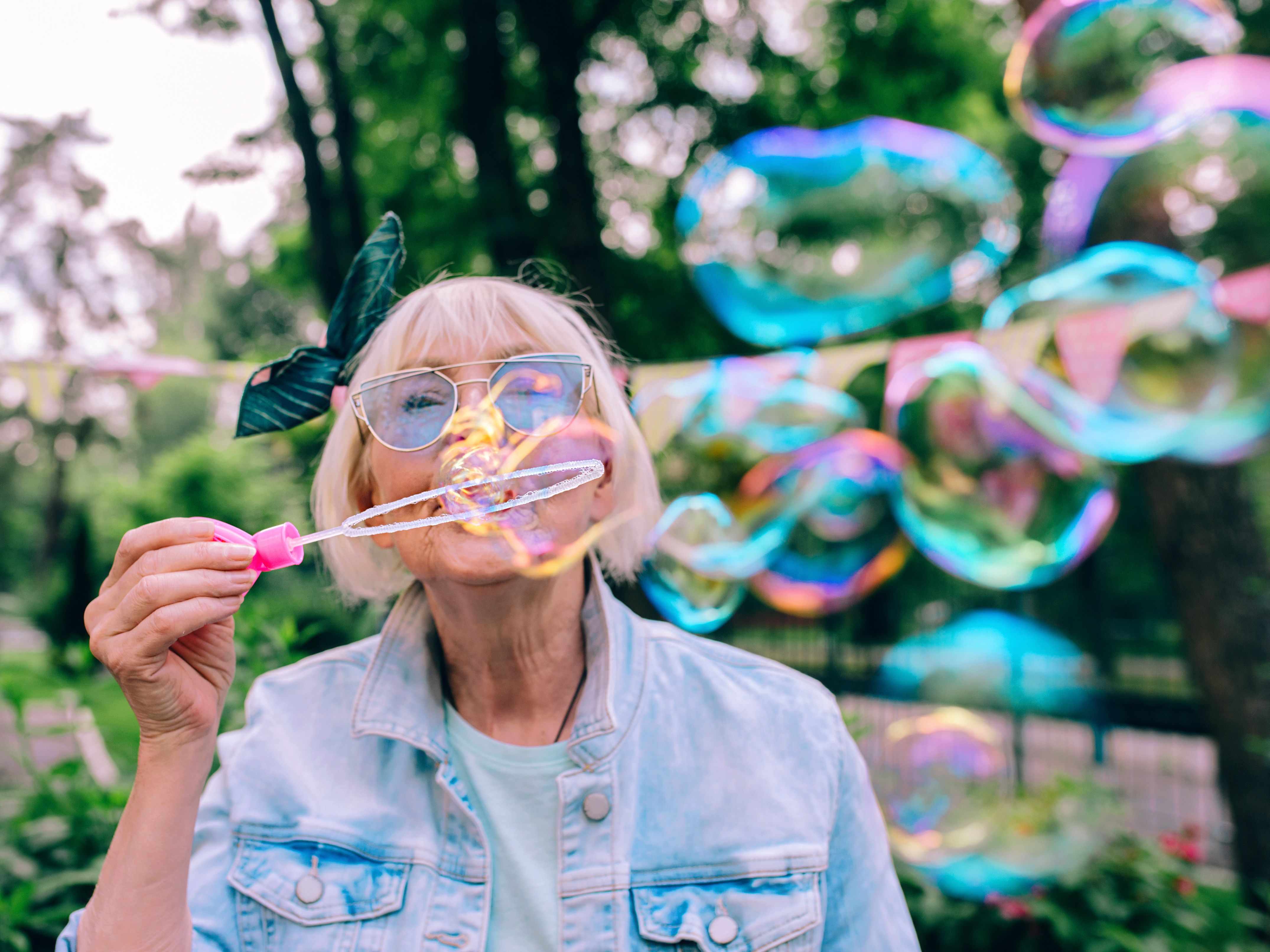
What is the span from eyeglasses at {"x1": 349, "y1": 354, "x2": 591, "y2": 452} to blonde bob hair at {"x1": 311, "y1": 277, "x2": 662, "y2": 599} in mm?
58

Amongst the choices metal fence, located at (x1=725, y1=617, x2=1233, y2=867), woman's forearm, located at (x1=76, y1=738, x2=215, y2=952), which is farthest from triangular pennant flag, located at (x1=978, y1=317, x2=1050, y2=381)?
woman's forearm, located at (x1=76, y1=738, x2=215, y2=952)

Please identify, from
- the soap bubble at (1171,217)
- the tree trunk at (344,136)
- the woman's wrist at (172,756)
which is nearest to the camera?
the woman's wrist at (172,756)

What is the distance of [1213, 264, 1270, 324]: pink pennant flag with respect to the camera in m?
3.62

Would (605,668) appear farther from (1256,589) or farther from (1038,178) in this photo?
(1038,178)

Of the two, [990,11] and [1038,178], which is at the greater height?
[990,11]

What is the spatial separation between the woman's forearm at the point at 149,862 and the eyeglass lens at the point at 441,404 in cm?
55

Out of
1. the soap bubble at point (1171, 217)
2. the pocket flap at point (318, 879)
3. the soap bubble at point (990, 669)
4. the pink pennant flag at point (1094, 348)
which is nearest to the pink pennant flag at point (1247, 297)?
the soap bubble at point (1171, 217)

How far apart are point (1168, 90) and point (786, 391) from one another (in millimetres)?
2182

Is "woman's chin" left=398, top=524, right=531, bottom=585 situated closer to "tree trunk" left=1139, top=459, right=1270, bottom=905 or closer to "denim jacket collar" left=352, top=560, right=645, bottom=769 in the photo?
"denim jacket collar" left=352, top=560, right=645, bottom=769

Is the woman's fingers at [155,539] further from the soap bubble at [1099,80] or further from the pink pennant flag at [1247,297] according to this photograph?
the pink pennant flag at [1247,297]

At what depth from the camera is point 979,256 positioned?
412 cm

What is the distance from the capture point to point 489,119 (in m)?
5.58

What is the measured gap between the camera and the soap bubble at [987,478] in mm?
3807

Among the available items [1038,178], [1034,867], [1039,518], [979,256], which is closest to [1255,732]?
[1039,518]
